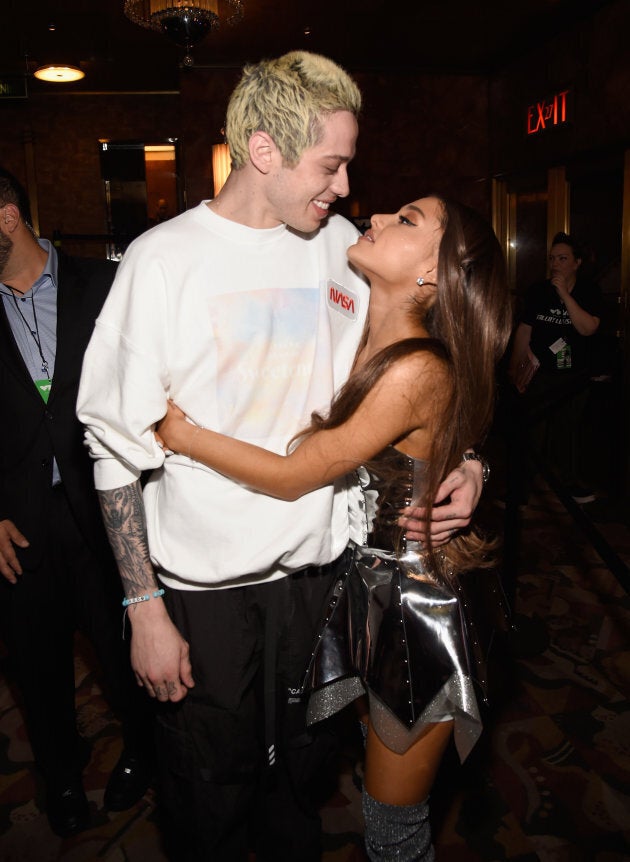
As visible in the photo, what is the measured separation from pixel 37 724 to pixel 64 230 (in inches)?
331

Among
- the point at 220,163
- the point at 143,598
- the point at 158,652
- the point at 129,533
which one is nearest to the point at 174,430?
the point at 129,533

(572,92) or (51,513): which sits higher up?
(572,92)

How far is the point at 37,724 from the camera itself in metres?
2.14

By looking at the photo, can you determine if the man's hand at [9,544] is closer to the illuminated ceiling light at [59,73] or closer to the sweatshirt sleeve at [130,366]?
the sweatshirt sleeve at [130,366]

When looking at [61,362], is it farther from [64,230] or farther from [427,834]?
[64,230]

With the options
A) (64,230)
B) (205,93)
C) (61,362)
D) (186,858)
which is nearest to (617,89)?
(205,93)

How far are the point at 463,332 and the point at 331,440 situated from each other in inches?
15.8

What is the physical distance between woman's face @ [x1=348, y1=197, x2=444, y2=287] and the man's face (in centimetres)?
16

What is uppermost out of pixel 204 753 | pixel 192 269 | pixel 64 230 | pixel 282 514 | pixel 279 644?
pixel 64 230

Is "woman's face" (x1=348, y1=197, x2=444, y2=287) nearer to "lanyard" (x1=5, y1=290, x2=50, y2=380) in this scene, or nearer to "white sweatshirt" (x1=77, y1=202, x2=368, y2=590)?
"white sweatshirt" (x1=77, y1=202, x2=368, y2=590)

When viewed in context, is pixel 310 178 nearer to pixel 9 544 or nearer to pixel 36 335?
pixel 36 335

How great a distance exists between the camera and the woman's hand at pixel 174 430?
1379 mm

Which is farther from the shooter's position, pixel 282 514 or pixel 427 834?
pixel 427 834

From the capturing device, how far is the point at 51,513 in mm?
2070
